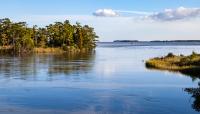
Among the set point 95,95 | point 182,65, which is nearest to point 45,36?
point 182,65

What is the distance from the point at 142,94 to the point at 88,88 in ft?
18.5

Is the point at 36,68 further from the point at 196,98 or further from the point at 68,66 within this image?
the point at 196,98

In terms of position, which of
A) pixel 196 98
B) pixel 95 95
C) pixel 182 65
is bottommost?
pixel 95 95

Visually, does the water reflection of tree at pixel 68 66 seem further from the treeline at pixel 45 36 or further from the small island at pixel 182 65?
the treeline at pixel 45 36

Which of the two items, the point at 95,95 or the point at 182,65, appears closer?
the point at 95,95

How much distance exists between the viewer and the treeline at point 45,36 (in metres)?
116

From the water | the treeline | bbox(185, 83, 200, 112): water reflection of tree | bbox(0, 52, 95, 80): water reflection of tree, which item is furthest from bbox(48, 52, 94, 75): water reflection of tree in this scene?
the treeline

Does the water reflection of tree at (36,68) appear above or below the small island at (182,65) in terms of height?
below

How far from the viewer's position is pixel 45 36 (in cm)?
12775

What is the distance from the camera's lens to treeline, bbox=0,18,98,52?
11625cm

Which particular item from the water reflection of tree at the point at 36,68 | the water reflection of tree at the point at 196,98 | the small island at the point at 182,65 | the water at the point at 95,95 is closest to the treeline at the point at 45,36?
the water reflection of tree at the point at 36,68

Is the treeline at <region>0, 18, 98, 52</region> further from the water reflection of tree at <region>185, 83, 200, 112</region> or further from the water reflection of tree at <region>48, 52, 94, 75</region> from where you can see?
the water reflection of tree at <region>185, 83, 200, 112</region>

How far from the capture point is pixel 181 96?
33.8 m

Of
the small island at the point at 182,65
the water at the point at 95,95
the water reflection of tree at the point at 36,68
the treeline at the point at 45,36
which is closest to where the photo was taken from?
the water at the point at 95,95
